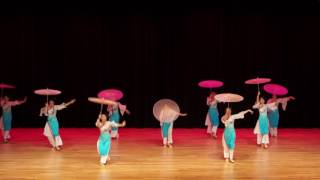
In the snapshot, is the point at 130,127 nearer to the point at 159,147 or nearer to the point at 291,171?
the point at 159,147

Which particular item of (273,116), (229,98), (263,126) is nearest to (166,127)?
(229,98)

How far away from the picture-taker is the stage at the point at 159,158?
8922 millimetres

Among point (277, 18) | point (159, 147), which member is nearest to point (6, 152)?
point (159, 147)

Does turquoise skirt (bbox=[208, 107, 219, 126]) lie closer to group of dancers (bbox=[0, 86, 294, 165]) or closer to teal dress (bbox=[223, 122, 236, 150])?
group of dancers (bbox=[0, 86, 294, 165])

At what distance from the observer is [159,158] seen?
10375 millimetres

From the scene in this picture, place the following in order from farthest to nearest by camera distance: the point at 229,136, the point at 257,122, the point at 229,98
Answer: the point at 257,122, the point at 229,98, the point at 229,136

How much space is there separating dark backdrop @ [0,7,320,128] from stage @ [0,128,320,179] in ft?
5.45

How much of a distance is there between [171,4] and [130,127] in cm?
404

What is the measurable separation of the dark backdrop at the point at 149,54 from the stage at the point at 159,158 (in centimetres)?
166

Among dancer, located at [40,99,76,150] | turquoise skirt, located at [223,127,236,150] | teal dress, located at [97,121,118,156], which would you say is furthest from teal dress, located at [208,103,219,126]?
teal dress, located at [97,121,118,156]

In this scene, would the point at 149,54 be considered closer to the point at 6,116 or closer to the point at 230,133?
the point at 6,116

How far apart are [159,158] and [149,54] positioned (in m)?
5.35

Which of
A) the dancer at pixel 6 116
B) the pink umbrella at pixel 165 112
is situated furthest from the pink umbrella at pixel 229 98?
the dancer at pixel 6 116

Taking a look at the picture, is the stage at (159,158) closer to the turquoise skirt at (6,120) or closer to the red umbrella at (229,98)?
the turquoise skirt at (6,120)
